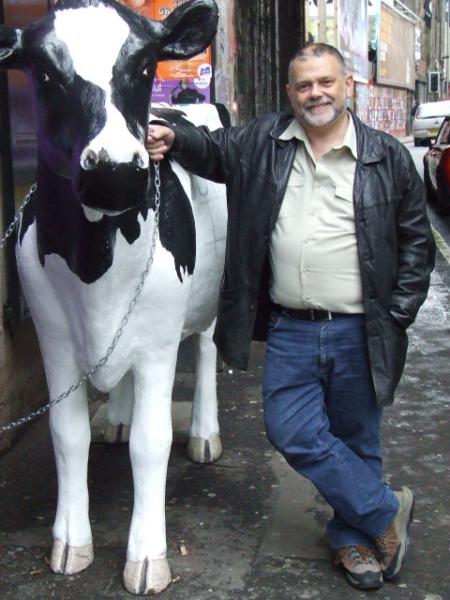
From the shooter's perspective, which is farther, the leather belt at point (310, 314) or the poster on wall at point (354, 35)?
the poster on wall at point (354, 35)

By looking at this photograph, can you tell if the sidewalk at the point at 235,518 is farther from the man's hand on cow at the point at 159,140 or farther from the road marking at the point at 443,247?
the road marking at the point at 443,247

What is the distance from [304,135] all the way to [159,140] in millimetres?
525

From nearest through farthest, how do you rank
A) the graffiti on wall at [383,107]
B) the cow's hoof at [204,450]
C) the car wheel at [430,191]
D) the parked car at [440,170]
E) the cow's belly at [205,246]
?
1. the cow's belly at [205,246]
2. the cow's hoof at [204,450]
3. the parked car at [440,170]
4. the car wheel at [430,191]
5. the graffiti on wall at [383,107]

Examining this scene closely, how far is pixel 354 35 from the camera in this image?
30.5m

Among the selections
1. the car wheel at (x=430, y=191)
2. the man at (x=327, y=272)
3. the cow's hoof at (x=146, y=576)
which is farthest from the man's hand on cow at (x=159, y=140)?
the car wheel at (x=430, y=191)

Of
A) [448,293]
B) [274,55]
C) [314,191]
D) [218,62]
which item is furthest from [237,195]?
[274,55]

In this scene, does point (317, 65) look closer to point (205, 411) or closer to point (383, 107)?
point (205, 411)

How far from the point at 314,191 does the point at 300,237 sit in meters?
0.17

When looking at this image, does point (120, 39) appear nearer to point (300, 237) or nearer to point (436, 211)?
point (300, 237)

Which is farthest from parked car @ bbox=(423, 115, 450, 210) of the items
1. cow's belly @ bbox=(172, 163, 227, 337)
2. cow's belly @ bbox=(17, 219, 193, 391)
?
cow's belly @ bbox=(17, 219, 193, 391)

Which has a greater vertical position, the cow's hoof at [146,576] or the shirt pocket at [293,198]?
the shirt pocket at [293,198]

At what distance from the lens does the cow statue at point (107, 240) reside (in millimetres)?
2649

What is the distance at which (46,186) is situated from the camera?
10.0 ft

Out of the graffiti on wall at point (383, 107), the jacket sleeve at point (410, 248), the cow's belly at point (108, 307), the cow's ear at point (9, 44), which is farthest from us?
the graffiti on wall at point (383, 107)
